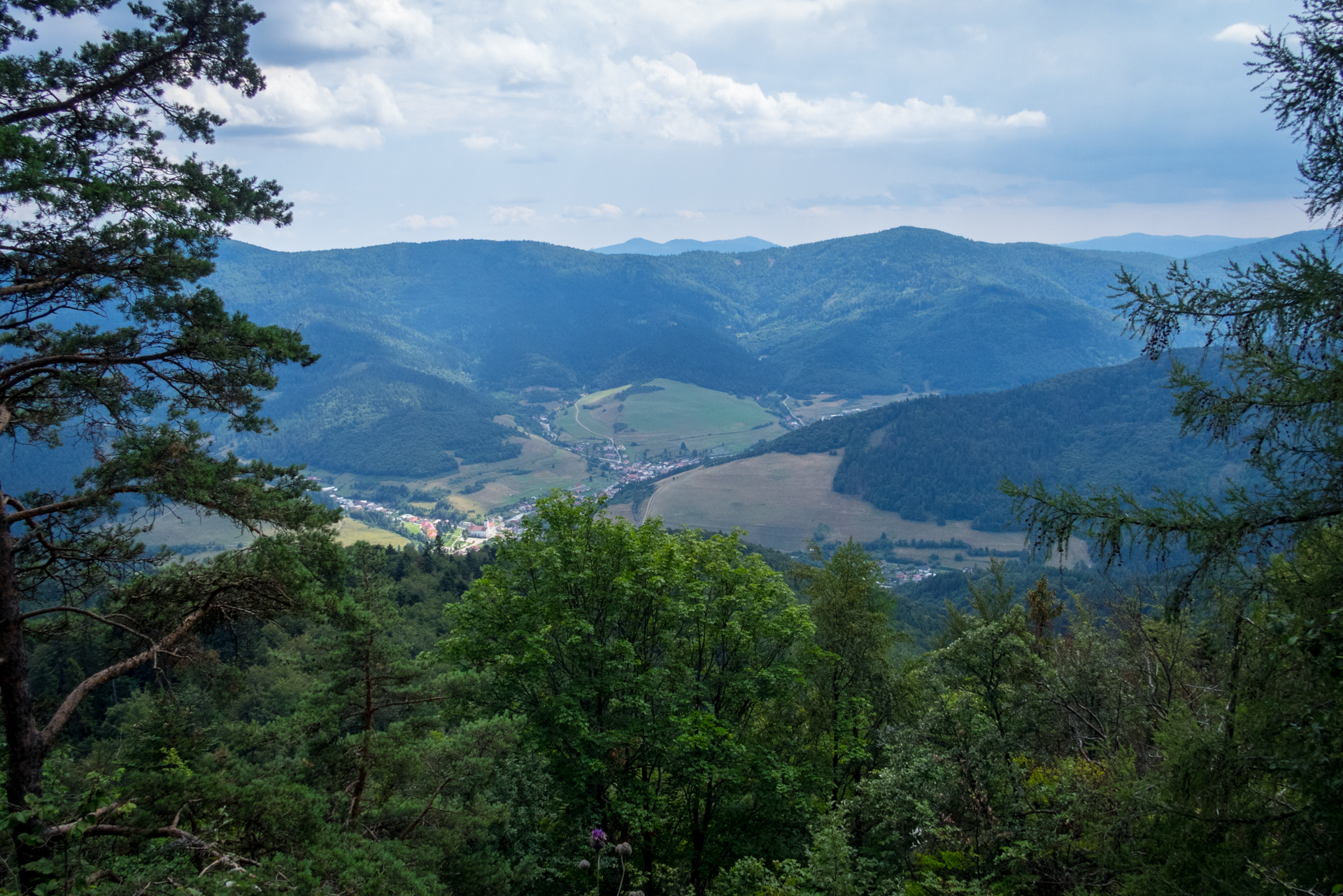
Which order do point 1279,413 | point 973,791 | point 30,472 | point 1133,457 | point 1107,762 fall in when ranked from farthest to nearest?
point 1133,457
point 30,472
point 1107,762
point 973,791
point 1279,413

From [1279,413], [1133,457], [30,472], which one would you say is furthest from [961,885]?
[1133,457]

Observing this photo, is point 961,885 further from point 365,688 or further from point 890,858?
point 365,688

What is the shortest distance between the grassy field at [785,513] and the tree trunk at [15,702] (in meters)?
144

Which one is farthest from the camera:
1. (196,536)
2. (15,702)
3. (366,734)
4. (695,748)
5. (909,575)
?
(196,536)

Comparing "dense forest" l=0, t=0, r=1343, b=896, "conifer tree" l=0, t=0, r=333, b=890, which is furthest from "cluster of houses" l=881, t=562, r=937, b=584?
"conifer tree" l=0, t=0, r=333, b=890

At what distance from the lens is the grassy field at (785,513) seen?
16350 cm

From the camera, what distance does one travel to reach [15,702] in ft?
23.6

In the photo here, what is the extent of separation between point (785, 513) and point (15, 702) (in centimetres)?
17460

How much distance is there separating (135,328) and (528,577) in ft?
32.5

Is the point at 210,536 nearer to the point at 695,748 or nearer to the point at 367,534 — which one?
the point at 367,534

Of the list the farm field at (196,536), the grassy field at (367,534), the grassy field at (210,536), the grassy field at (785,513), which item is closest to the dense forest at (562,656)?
the grassy field at (367,534)

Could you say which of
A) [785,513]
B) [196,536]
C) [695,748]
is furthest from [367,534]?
[695,748]

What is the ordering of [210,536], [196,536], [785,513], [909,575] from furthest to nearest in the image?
[785,513] → [196,536] → [210,536] → [909,575]

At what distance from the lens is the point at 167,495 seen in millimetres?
8406
